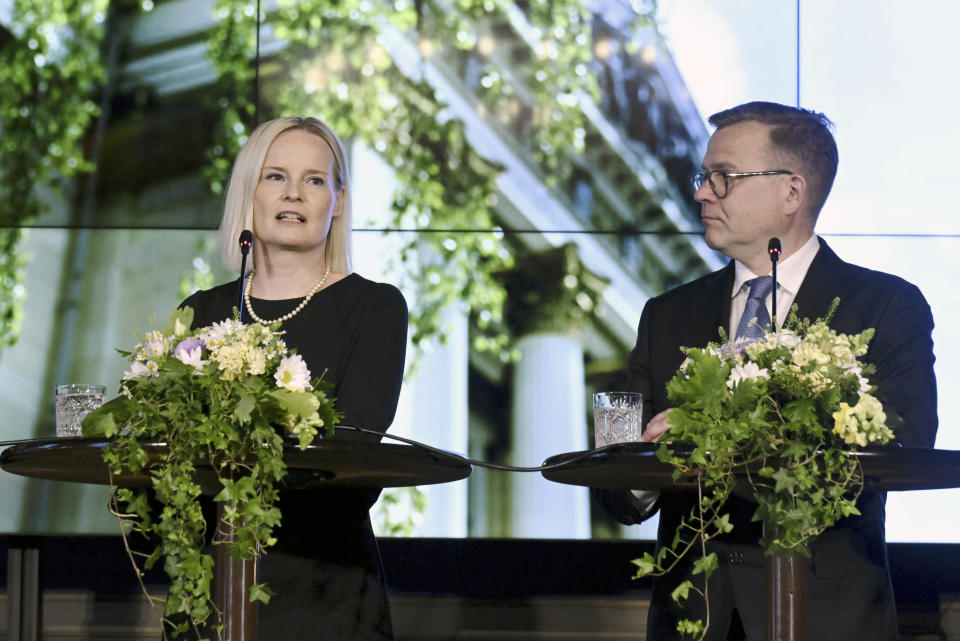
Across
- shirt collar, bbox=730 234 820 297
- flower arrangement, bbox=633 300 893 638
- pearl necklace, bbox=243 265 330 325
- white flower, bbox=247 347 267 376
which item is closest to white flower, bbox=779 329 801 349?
flower arrangement, bbox=633 300 893 638

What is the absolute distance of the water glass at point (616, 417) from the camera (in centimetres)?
217

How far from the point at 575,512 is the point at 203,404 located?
2.19 metres

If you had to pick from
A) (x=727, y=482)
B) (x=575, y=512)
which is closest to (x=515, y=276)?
(x=575, y=512)

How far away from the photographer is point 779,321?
8.33 ft

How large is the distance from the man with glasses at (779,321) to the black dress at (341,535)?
0.45 metres

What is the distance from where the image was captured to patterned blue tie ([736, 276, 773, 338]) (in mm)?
2510

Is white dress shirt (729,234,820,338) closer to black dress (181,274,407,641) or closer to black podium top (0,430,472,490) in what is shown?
black dress (181,274,407,641)

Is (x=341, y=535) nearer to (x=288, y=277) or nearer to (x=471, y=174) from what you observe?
(x=288, y=277)

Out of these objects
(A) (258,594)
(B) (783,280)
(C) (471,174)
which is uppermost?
(C) (471,174)

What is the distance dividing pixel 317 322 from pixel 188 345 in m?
0.72

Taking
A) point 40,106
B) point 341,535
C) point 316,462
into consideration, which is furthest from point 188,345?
point 40,106

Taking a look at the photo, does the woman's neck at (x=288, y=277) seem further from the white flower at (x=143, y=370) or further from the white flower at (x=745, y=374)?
the white flower at (x=745, y=374)

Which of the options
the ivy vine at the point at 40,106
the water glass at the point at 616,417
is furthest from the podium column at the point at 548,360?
the water glass at the point at 616,417

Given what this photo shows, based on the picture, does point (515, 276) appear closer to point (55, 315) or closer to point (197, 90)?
point (197, 90)
